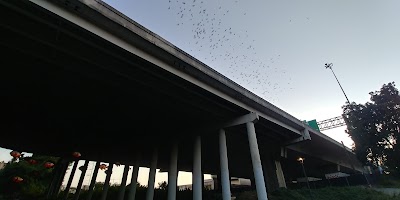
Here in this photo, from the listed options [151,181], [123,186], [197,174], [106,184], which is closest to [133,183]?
[151,181]

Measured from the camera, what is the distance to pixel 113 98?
13.3 m

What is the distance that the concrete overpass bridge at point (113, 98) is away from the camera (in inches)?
344

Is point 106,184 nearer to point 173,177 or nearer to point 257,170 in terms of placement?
point 173,177

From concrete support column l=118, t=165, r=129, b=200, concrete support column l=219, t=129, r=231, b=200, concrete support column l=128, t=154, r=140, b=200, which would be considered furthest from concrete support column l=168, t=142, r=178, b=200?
concrete support column l=118, t=165, r=129, b=200

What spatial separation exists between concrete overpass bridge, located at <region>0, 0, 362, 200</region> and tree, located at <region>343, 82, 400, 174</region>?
13743mm

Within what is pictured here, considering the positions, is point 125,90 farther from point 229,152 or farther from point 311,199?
point 311,199

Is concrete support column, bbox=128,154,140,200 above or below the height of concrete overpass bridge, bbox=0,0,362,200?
below

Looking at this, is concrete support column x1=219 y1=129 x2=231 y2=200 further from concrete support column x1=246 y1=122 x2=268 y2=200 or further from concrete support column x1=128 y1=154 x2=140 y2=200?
concrete support column x1=128 y1=154 x2=140 y2=200

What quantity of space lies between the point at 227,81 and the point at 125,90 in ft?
20.8

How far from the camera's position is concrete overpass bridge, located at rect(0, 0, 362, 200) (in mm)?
8727

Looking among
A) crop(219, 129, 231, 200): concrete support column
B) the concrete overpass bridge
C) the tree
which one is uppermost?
the tree

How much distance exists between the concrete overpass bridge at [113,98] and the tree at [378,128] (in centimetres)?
1374

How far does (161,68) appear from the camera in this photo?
431 inches

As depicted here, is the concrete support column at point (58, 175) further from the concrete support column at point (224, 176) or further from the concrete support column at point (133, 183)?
the concrete support column at point (224, 176)
